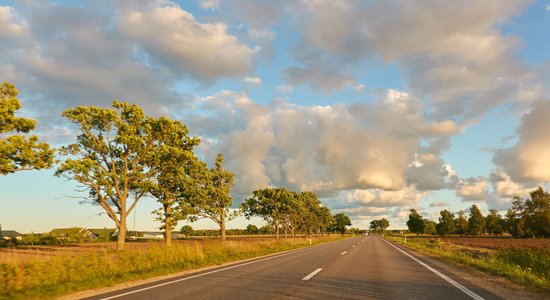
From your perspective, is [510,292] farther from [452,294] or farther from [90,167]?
[90,167]

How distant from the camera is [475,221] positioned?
131 meters

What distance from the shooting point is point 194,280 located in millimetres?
11555

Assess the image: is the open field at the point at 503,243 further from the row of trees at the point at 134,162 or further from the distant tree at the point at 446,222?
the distant tree at the point at 446,222

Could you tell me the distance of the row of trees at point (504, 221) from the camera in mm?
98250

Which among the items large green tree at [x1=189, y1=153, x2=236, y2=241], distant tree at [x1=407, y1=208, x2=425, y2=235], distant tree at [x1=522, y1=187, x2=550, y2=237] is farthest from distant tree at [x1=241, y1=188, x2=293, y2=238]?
distant tree at [x1=407, y1=208, x2=425, y2=235]

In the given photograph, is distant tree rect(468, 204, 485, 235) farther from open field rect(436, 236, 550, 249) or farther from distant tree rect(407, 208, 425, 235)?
open field rect(436, 236, 550, 249)

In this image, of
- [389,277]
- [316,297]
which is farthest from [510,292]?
[316,297]

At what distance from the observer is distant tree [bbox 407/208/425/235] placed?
15725 centimetres

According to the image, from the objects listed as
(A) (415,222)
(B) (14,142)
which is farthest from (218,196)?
(A) (415,222)

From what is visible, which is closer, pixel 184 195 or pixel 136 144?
pixel 136 144

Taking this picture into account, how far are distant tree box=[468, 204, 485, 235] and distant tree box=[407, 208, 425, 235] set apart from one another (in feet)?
78.0

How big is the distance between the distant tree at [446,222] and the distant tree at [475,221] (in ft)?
25.8

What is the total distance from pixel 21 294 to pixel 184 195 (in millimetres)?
28461

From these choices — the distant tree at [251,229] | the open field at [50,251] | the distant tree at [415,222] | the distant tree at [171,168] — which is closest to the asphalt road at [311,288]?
the open field at [50,251]
